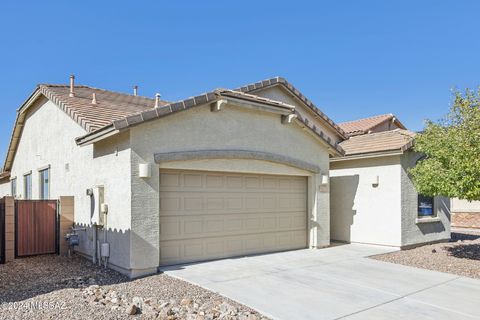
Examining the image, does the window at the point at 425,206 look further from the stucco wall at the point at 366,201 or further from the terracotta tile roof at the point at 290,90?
the terracotta tile roof at the point at 290,90

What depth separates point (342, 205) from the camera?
14.6m

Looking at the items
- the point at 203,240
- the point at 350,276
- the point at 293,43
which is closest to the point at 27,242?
the point at 203,240

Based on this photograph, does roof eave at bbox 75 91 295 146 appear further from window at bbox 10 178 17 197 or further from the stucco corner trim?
window at bbox 10 178 17 197

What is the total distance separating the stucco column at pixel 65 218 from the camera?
452 inches

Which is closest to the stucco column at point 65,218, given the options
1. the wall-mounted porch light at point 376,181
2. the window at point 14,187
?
the wall-mounted porch light at point 376,181

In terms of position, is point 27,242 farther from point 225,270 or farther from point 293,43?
point 293,43

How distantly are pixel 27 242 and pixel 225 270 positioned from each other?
653 cm

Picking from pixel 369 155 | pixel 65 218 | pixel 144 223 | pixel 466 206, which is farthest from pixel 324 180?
pixel 466 206

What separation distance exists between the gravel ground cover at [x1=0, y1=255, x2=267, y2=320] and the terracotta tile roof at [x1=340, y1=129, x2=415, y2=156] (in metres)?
8.74

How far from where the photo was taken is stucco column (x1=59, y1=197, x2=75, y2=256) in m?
11.5

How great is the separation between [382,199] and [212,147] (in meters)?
7.06

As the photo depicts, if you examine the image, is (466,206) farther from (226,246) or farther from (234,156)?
(234,156)

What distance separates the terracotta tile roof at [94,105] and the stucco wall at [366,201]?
8398 mm

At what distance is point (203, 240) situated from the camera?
10.1 m
